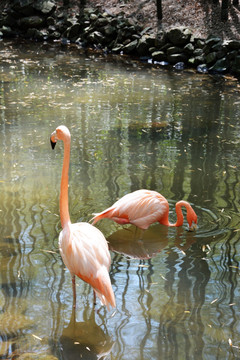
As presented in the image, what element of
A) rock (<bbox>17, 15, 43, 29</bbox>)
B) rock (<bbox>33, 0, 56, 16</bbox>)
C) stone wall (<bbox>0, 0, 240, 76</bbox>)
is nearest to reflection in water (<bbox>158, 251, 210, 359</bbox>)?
stone wall (<bbox>0, 0, 240, 76</bbox>)

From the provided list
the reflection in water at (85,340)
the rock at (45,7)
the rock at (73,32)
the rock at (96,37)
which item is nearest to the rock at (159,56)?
the rock at (96,37)

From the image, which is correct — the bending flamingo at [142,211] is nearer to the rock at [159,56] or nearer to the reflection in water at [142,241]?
the reflection in water at [142,241]

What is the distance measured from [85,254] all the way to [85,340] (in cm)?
61

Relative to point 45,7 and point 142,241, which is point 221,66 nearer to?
point 45,7

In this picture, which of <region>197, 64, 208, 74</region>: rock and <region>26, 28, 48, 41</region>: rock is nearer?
<region>197, 64, 208, 74</region>: rock

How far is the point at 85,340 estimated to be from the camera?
136 inches

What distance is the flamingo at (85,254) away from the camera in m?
3.48

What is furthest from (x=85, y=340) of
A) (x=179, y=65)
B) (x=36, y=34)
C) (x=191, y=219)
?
(x=36, y=34)

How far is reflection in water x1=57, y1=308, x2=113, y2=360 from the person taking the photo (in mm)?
3309

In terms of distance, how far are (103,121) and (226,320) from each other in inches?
210

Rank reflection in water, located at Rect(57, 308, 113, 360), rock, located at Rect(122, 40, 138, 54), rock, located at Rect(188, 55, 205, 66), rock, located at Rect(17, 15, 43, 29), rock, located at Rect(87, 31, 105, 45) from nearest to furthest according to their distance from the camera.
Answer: reflection in water, located at Rect(57, 308, 113, 360)
rock, located at Rect(188, 55, 205, 66)
rock, located at Rect(122, 40, 138, 54)
rock, located at Rect(87, 31, 105, 45)
rock, located at Rect(17, 15, 43, 29)

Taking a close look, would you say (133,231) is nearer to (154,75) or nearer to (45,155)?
(45,155)

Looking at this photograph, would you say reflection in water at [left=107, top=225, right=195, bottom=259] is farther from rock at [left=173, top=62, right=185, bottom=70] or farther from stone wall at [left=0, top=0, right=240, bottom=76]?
rock at [left=173, top=62, right=185, bottom=70]

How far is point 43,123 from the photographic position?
818 cm
